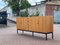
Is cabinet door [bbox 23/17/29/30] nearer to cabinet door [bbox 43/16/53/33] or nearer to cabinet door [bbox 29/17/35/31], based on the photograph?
cabinet door [bbox 29/17/35/31]

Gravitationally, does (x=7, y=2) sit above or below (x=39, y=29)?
above

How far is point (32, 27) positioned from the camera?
16.0m

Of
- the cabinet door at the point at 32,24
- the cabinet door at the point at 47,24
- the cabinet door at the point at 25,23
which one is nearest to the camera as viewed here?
the cabinet door at the point at 47,24

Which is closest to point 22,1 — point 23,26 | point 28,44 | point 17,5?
point 17,5

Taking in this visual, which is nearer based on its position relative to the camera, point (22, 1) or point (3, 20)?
point (3, 20)

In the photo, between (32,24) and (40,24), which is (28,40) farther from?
(32,24)

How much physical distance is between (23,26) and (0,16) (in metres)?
12.2

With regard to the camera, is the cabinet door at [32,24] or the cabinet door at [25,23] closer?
the cabinet door at [32,24]

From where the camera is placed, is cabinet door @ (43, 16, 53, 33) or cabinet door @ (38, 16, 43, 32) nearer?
cabinet door @ (43, 16, 53, 33)

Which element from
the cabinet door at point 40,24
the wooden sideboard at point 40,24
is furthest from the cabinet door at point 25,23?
the cabinet door at point 40,24

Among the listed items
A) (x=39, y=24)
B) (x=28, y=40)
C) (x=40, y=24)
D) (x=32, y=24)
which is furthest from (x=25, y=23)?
(x=28, y=40)

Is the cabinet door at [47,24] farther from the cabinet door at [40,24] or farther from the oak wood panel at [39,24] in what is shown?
the cabinet door at [40,24]

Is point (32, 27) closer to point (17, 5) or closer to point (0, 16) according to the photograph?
point (0, 16)

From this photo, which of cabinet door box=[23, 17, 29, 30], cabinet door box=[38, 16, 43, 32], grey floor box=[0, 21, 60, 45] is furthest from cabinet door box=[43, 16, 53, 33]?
cabinet door box=[23, 17, 29, 30]
